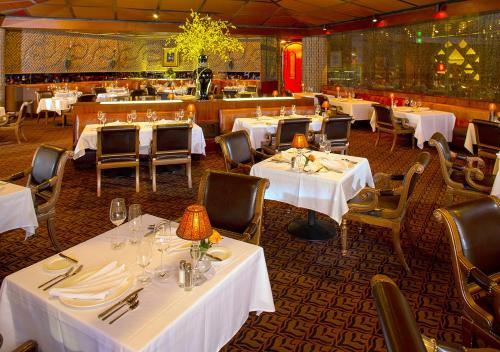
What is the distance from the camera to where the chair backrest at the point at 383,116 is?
833 centimetres

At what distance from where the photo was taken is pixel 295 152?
14.3ft

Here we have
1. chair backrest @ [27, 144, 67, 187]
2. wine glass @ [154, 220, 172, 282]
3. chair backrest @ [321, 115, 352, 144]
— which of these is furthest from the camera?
chair backrest @ [321, 115, 352, 144]

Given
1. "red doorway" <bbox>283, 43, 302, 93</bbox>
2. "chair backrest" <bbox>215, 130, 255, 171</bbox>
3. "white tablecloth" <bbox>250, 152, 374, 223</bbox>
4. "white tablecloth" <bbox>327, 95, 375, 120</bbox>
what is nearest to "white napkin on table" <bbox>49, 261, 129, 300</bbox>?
"white tablecloth" <bbox>250, 152, 374, 223</bbox>

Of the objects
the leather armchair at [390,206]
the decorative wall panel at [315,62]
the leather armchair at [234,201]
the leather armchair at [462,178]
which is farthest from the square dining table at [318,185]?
the decorative wall panel at [315,62]

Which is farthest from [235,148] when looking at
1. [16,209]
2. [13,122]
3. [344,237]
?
[13,122]

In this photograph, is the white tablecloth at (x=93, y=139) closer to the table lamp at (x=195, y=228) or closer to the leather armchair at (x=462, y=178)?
the leather armchair at (x=462, y=178)

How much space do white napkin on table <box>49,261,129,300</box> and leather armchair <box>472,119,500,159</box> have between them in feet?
16.3

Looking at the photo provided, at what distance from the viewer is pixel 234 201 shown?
109 inches

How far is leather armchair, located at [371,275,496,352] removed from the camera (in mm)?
1143

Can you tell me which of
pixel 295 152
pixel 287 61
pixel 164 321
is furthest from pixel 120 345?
pixel 287 61

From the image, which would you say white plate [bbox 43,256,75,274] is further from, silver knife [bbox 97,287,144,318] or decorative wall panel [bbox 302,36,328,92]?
decorative wall panel [bbox 302,36,328,92]

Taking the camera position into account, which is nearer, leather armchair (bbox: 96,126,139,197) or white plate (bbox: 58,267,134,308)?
white plate (bbox: 58,267,134,308)

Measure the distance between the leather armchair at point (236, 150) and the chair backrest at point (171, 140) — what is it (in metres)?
1.33

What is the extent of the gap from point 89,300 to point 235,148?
2.96 metres
